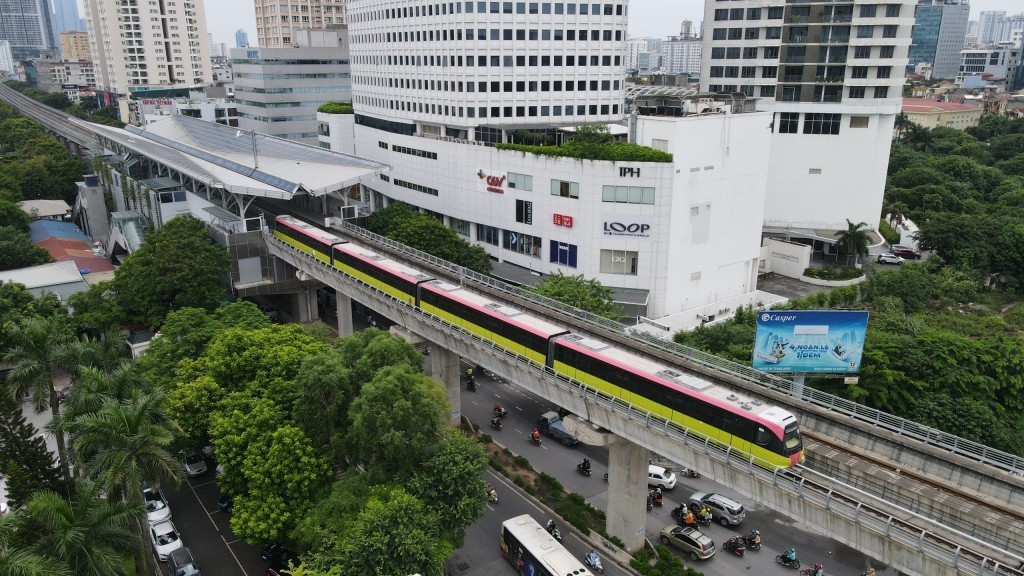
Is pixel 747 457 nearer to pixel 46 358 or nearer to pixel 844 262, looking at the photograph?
pixel 46 358

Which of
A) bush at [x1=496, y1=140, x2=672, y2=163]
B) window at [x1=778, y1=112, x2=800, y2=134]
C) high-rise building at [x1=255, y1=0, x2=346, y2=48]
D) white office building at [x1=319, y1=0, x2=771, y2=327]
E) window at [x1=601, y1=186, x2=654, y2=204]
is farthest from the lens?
high-rise building at [x1=255, y1=0, x2=346, y2=48]

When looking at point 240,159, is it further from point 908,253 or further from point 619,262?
point 908,253

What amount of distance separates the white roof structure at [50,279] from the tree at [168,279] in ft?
24.4

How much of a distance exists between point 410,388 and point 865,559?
25111 millimetres

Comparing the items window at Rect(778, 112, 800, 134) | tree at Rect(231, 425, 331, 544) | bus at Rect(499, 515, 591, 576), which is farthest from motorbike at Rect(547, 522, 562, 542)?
window at Rect(778, 112, 800, 134)

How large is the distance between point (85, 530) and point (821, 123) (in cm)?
8009

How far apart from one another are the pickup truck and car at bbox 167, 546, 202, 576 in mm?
23060

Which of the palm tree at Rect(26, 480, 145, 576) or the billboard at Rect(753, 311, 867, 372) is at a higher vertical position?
the billboard at Rect(753, 311, 867, 372)

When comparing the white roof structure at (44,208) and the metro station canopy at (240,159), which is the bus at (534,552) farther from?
the white roof structure at (44,208)

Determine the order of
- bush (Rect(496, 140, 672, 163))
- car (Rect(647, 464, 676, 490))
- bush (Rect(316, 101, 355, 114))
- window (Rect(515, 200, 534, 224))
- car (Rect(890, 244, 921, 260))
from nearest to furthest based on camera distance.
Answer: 1. car (Rect(647, 464, 676, 490))
2. bush (Rect(496, 140, 672, 163))
3. window (Rect(515, 200, 534, 224))
4. car (Rect(890, 244, 921, 260))
5. bush (Rect(316, 101, 355, 114))

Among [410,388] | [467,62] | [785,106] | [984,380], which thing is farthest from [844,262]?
[410,388]

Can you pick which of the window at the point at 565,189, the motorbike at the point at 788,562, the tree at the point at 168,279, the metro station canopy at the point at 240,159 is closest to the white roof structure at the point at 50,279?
the tree at the point at 168,279

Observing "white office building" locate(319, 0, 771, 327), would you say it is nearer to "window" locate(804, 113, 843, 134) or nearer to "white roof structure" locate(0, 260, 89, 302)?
"window" locate(804, 113, 843, 134)

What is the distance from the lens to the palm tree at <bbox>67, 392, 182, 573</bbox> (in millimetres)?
30234
